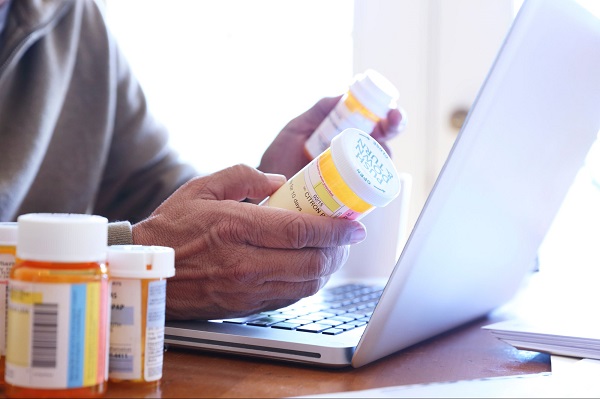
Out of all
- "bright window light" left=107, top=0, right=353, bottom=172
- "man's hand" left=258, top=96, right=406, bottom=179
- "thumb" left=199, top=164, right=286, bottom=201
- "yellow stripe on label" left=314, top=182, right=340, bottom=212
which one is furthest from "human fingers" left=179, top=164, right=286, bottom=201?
"bright window light" left=107, top=0, right=353, bottom=172

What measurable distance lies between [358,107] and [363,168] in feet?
0.94

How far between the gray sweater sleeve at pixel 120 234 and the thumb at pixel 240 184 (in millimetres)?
74

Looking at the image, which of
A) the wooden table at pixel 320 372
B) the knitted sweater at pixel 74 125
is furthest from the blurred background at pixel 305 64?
the wooden table at pixel 320 372

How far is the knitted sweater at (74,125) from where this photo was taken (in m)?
0.98

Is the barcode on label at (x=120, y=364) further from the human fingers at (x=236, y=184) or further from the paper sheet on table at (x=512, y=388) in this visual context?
the human fingers at (x=236, y=184)

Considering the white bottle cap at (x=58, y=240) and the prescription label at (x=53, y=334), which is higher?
the white bottle cap at (x=58, y=240)

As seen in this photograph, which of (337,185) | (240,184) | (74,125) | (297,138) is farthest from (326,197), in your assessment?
(74,125)

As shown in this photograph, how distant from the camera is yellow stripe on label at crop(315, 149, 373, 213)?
52 cm

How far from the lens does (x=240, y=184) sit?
647 mm

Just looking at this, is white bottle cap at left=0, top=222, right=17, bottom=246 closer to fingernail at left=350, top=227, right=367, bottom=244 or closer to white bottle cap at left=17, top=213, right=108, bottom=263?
white bottle cap at left=17, top=213, right=108, bottom=263

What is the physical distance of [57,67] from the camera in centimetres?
108

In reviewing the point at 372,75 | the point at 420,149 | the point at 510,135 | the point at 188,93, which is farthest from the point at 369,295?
the point at 188,93

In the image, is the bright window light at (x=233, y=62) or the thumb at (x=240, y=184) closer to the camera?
the thumb at (x=240, y=184)

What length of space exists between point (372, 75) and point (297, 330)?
341 mm
